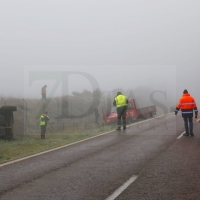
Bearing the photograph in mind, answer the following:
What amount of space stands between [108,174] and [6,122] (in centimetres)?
1015

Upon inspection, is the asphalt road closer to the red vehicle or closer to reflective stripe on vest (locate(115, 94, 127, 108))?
reflective stripe on vest (locate(115, 94, 127, 108))

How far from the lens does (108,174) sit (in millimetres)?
8164

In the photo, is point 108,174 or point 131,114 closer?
point 108,174

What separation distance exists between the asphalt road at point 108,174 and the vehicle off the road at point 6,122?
18.4 ft

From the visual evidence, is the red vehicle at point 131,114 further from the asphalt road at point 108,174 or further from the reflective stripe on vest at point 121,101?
the asphalt road at point 108,174

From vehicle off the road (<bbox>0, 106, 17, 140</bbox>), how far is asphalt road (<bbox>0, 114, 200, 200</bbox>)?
562 centimetres

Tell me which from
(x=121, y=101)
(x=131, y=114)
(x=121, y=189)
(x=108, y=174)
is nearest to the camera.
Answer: (x=121, y=189)

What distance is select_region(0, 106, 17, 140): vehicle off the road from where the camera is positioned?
1712 centimetres

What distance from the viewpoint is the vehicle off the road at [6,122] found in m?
17.1

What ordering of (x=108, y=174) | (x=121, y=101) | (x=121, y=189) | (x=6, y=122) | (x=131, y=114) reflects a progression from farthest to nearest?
(x=131, y=114), (x=121, y=101), (x=6, y=122), (x=108, y=174), (x=121, y=189)

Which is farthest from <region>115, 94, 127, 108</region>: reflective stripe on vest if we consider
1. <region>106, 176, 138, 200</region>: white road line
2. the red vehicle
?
<region>106, 176, 138, 200</region>: white road line

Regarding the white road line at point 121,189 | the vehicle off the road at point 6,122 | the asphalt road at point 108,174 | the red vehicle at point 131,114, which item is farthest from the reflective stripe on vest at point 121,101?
the white road line at point 121,189

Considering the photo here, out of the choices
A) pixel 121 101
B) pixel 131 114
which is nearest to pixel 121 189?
pixel 121 101

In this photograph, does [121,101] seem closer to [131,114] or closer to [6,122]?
[6,122]
